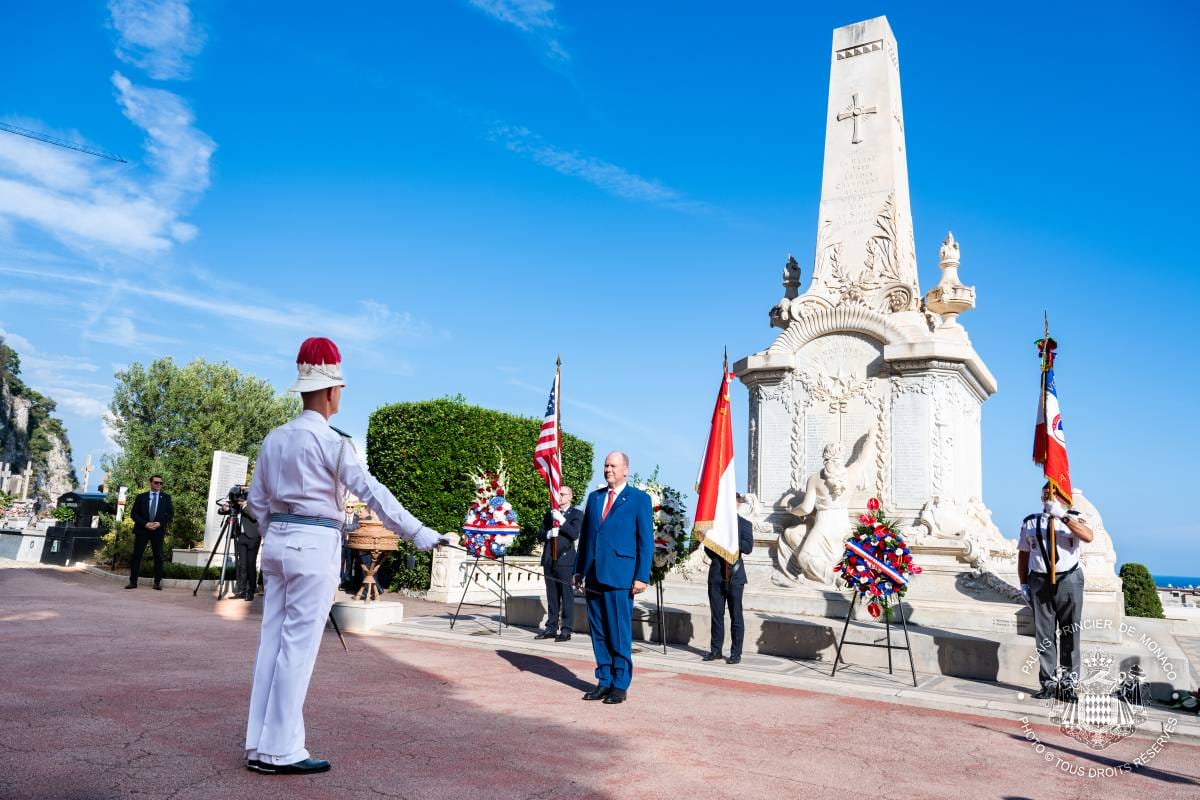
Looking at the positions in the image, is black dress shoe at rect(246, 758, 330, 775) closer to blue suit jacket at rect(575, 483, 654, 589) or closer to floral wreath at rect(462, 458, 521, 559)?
blue suit jacket at rect(575, 483, 654, 589)

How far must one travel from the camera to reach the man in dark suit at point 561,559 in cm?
1109

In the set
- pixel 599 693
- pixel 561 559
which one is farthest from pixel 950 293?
pixel 599 693

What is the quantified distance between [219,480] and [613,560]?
706 inches

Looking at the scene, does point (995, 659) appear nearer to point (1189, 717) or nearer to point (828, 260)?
→ point (1189, 717)

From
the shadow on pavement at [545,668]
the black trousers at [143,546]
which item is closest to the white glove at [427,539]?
the shadow on pavement at [545,668]

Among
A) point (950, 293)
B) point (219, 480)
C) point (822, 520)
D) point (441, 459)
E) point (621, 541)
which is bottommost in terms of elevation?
point (621, 541)

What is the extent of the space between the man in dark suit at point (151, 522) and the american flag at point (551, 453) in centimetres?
805

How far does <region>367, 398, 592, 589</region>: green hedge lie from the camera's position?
64.3 feet

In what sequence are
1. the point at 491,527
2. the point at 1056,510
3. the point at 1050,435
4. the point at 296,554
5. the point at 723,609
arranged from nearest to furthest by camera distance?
the point at 296,554 → the point at 1056,510 → the point at 1050,435 → the point at 723,609 → the point at 491,527

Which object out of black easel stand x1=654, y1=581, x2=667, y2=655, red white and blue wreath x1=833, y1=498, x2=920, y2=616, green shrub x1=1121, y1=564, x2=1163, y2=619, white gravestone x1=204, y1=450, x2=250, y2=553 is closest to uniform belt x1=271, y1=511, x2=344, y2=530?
red white and blue wreath x1=833, y1=498, x2=920, y2=616

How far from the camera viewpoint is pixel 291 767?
4223 mm

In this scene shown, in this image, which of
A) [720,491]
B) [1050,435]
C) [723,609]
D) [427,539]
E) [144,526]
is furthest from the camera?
[144,526]

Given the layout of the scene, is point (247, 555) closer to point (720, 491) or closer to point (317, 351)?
point (720, 491)

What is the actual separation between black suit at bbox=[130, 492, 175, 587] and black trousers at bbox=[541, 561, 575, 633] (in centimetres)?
830
